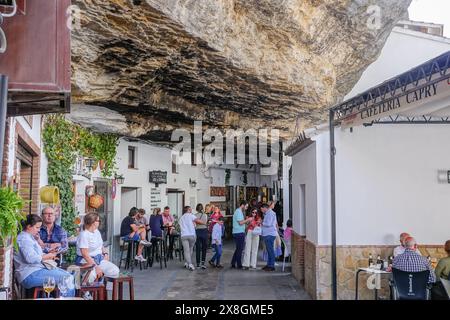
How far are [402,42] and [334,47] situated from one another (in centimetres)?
354

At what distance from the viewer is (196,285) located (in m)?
11.0

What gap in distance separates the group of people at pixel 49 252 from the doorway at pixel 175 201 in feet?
36.6

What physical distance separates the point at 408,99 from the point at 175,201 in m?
13.7

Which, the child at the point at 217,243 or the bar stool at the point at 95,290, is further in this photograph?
the child at the point at 217,243

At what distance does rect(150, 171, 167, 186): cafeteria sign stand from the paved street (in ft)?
13.5

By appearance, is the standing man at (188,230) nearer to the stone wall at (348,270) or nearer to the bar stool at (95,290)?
the stone wall at (348,270)

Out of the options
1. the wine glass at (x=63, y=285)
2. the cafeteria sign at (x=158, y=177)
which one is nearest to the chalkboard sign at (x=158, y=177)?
the cafeteria sign at (x=158, y=177)

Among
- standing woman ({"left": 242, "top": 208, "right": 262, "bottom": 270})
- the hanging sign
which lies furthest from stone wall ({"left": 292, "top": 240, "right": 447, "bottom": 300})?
the hanging sign

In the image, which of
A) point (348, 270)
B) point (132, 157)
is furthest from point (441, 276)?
point (132, 157)

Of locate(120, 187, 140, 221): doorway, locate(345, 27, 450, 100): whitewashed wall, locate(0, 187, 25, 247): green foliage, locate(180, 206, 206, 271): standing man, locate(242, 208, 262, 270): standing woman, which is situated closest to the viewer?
locate(0, 187, 25, 247): green foliage

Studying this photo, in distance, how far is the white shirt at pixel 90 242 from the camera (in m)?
7.26

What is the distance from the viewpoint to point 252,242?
1341 cm

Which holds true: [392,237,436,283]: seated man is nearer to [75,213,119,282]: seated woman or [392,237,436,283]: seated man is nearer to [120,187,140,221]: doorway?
[75,213,119,282]: seated woman

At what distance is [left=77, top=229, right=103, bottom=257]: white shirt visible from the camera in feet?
23.8
